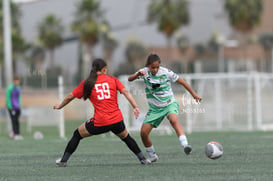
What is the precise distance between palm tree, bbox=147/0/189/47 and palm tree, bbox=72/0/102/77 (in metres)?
7.23

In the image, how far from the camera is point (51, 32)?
8406 centimetres

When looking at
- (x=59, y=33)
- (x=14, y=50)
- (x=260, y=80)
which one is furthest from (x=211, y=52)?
(x=260, y=80)

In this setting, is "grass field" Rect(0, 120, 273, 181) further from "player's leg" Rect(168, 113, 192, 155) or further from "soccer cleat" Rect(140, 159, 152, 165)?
"player's leg" Rect(168, 113, 192, 155)

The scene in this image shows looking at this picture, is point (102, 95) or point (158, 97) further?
point (158, 97)

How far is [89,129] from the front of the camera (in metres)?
11.3

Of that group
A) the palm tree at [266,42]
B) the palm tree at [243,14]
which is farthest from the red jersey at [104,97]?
the palm tree at [266,42]

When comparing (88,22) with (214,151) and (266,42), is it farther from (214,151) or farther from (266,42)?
(214,151)

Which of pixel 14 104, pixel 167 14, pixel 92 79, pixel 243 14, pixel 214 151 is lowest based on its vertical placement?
pixel 243 14

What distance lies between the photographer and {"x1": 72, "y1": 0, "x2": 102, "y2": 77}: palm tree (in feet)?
260

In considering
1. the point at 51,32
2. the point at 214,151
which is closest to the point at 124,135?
the point at 214,151

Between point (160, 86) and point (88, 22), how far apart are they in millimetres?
69160

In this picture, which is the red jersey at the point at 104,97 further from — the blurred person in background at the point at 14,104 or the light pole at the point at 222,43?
the light pole at the point at 222,43

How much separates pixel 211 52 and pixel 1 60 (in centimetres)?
2539

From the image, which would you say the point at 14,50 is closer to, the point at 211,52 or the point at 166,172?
the point at 211,52
